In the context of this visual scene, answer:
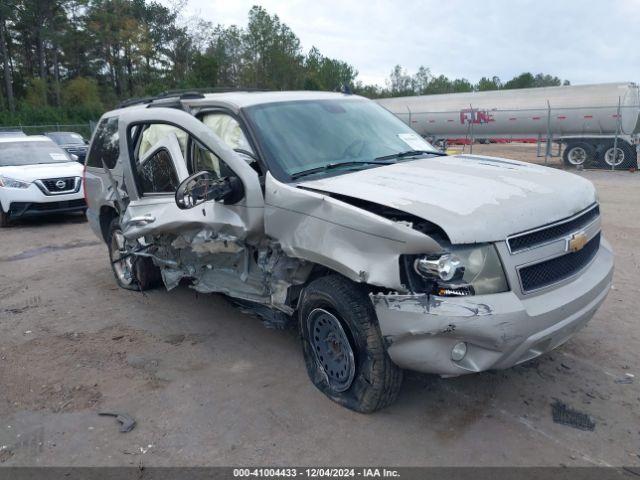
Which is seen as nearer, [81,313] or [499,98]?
[81,313]

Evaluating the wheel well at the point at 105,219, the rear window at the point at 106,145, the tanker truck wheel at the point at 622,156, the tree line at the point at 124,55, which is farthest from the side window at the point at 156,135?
the tree line at the point at 124,55

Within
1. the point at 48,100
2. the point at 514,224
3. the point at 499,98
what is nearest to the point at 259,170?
the point at 514,224

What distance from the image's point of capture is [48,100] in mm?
53875

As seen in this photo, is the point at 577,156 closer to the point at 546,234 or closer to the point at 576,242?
the point at 576,242

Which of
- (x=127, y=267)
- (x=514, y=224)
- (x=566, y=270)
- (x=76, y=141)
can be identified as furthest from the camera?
(x=76, y=141)

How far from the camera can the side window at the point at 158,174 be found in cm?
466

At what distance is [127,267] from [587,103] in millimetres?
19493

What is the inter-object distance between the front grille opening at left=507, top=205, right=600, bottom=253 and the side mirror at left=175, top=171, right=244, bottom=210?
1860mm

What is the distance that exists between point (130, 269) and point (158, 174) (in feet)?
5.40

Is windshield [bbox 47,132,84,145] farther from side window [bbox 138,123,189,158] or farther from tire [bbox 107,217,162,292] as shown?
side window [bbox 138,123,189,158]

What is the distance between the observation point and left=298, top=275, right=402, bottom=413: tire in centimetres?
321

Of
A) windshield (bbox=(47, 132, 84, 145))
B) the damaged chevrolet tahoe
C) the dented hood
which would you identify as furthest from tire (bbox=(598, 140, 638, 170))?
windshield (bbox=(47, 132, 84, 145))

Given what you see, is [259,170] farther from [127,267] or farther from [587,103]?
[587,103]

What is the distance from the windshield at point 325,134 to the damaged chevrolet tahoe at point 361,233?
2 centimetres
